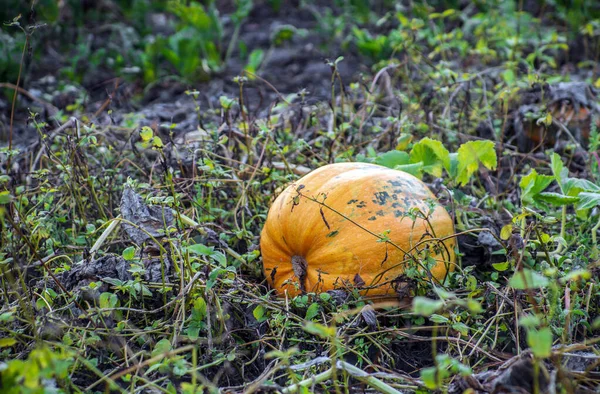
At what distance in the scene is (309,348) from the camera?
2.22 metres

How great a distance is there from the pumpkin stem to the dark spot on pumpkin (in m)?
0.38

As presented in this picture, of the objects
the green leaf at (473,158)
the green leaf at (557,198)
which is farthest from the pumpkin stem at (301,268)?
the green leaf at (557,198)

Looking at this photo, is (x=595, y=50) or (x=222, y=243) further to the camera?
(x=595, y=50)

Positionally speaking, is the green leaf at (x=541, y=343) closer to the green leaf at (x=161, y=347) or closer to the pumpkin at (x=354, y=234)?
the pumpkin at (x=354, y=234)

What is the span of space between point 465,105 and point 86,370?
8.75ft

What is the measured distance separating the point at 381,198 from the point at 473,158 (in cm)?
55

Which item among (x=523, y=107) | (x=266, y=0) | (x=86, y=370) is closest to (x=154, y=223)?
(x=86, y=370)

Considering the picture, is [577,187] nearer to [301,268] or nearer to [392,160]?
[392,160]

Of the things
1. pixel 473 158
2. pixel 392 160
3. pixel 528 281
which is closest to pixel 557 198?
pixel 473 158

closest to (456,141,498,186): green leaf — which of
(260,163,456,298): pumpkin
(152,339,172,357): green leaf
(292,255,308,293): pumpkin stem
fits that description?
(260,163,456,298): pumpkin

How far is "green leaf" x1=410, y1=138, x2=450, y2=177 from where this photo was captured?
2742 mm

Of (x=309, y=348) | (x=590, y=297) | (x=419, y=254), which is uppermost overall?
(x=419, y=254)

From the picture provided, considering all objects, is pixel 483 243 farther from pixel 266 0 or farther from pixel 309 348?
pixel 266 0

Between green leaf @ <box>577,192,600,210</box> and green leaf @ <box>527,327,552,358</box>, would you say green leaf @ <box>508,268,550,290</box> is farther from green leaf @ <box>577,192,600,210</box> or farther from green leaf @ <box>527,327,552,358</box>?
green leaf @ <box>577,192,600,210</box>
